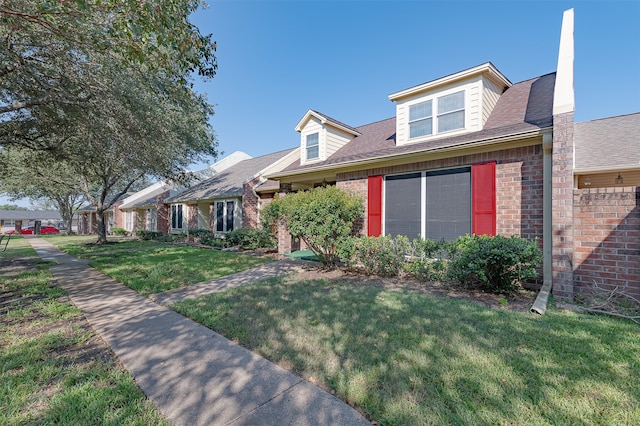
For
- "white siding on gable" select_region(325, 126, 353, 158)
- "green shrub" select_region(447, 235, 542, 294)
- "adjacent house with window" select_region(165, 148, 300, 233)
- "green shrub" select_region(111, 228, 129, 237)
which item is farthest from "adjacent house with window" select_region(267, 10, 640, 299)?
"green shrub" select_region(111, 228, 129, 237)

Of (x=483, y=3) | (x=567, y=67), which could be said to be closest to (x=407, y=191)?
(x=567, y=67)

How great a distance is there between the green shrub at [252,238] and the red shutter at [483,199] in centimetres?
912

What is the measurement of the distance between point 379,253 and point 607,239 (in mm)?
4452

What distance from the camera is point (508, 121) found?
7.20 m

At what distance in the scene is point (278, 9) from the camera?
9.37 meters

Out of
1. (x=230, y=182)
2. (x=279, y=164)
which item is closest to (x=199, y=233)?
(x=230, y=182)

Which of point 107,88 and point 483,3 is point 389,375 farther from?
point 483,3

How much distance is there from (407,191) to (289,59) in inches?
322

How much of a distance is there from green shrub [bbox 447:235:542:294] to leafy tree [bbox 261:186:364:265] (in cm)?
301

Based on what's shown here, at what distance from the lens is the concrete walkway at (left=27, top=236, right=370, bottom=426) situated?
2295 millimetres

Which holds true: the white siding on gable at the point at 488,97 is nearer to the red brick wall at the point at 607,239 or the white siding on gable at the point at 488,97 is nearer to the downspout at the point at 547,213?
the downspout at the point at 547,213

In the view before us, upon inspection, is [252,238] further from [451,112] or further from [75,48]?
[451,112]

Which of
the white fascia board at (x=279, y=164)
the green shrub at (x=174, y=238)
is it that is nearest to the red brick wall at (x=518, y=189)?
the white fascia board at (x=279, y=164)

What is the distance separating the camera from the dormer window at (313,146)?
11562 millimetres
